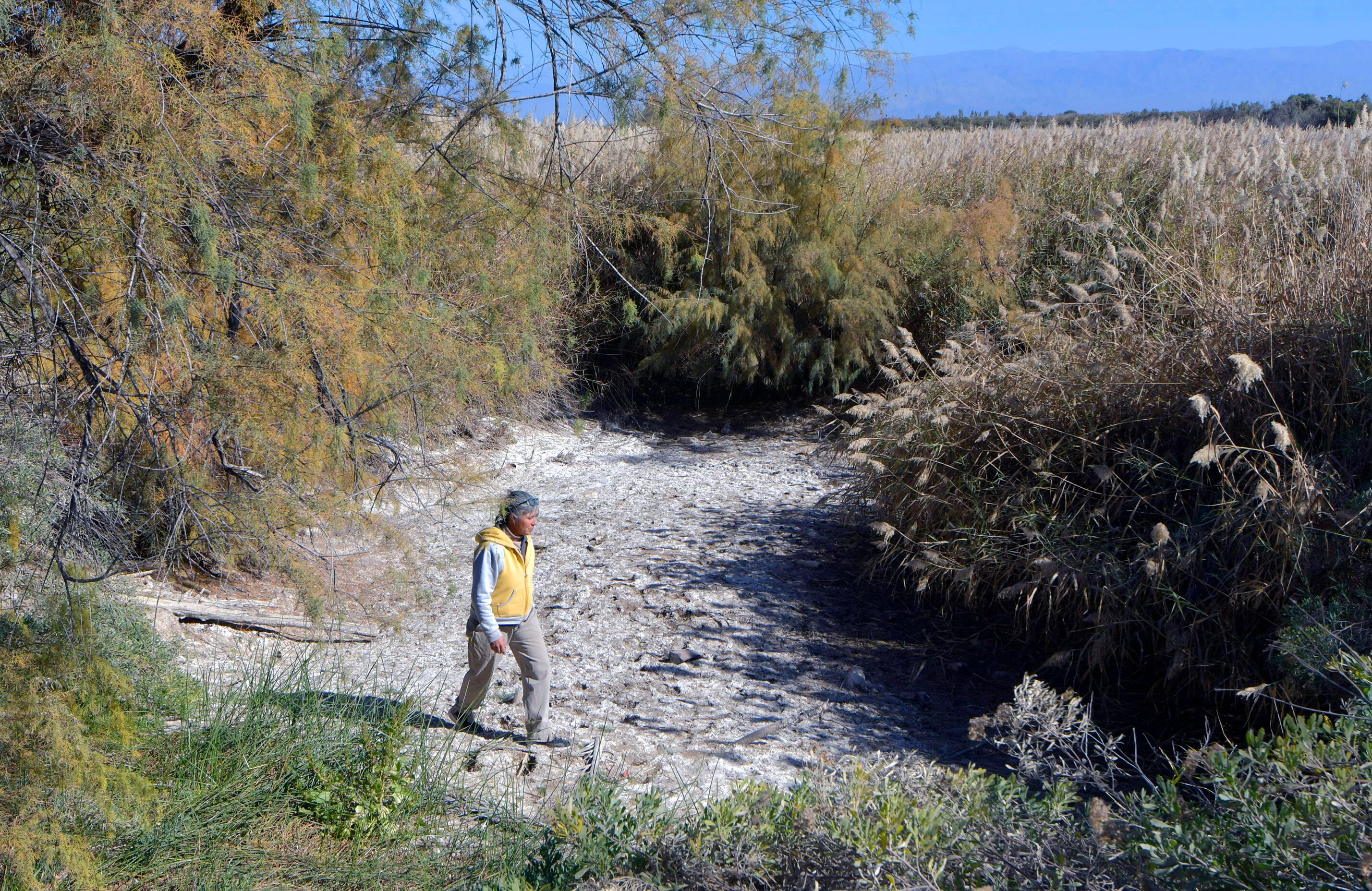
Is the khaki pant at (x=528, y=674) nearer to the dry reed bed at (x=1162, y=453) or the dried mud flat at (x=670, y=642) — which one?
the dried mud flat at (x=670, y=642)

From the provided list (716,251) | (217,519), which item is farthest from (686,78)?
(716,251)

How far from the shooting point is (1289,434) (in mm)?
4648

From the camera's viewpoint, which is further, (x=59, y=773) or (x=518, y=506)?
(x=518, y=506)

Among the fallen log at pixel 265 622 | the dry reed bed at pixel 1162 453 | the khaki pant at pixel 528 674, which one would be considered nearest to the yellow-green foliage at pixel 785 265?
the dry reed bed at pixel 1162 453

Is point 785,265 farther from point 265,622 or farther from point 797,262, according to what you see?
point 265,622

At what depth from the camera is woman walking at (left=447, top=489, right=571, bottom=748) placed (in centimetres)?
430

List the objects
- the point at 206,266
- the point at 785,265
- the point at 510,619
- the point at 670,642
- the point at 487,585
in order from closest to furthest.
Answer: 1. the point at 206,266
2. the point at 487,585
3. the point at 510,619
4. the point at 670,642
5. the point at 785,265

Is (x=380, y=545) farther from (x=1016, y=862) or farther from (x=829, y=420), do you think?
(x=829, y=420)

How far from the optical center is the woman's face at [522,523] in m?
4.38

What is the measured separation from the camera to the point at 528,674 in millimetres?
4512

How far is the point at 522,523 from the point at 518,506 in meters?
0.08

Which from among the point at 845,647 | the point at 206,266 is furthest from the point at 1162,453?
the point at 206,266

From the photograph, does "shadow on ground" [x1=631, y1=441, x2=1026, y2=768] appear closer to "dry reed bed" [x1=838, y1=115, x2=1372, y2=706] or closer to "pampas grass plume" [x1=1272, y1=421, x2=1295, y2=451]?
"dry reed bed" [x1=838, y1=115, x2=1372, y2=706]

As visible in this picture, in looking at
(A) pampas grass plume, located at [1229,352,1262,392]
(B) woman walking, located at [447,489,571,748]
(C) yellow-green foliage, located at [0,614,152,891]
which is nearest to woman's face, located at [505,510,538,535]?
(B) woman walking, located at [447,489,571,748]
